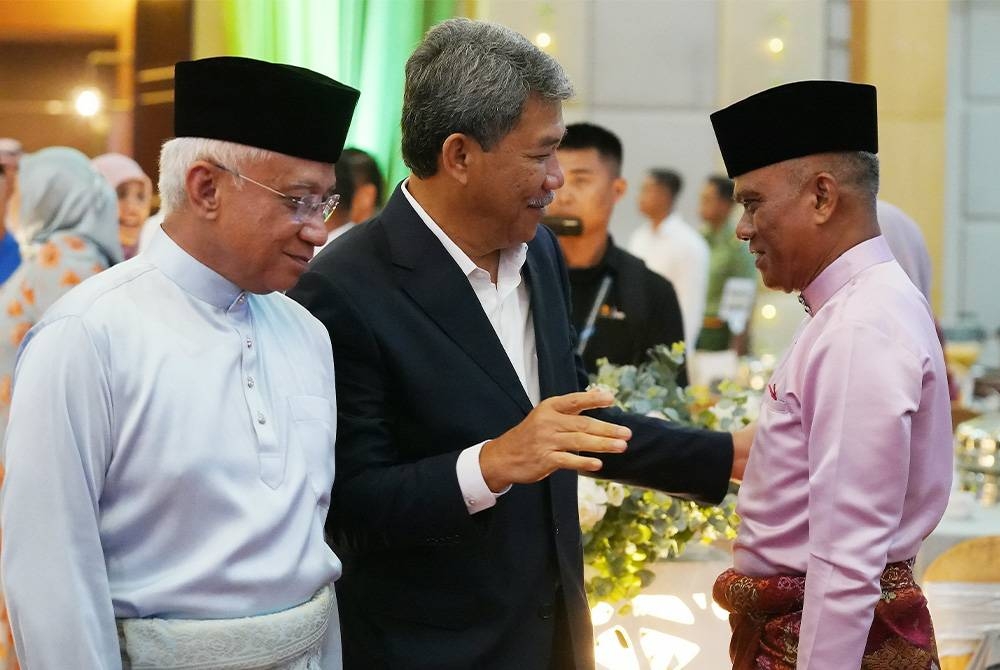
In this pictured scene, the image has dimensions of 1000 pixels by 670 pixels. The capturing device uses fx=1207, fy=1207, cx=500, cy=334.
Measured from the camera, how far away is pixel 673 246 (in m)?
7.12

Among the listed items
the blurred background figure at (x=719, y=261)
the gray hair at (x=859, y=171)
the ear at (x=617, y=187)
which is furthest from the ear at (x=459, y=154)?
the blurred background figure at (x=719, y=261)

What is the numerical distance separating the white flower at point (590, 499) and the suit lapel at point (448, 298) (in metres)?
0.53

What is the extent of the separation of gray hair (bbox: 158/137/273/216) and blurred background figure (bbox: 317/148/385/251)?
11.6ft

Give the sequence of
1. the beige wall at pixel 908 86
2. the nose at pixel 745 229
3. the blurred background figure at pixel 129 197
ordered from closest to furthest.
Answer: the nose at pixel 745 229, the blurred background figure at pixel 129 197, the beige wall at pixel 908 86

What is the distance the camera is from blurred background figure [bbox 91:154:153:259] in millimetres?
5613

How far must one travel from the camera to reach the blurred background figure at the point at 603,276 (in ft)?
13.3

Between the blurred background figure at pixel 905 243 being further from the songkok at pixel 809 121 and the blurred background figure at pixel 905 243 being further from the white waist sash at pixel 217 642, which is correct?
the white waist sash at pixel 217 642

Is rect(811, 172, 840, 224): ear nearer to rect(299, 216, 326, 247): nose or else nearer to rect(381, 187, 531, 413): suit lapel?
rect(381, 187, 531, 413): suit lapel

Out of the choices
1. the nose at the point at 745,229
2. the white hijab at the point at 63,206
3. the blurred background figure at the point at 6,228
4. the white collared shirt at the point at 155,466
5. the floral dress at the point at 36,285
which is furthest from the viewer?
the blurred background figure at the point at 6,228

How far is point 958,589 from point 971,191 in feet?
23.4

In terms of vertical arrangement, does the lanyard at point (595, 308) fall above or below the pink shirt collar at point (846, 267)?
below

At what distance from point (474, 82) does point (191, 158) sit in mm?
464

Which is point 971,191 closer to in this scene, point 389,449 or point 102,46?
point 102,46

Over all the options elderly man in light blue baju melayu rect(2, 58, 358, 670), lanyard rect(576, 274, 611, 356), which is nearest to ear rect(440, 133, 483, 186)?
elderly man in light blue baju melayu rect(2, 58, 358, 670)
